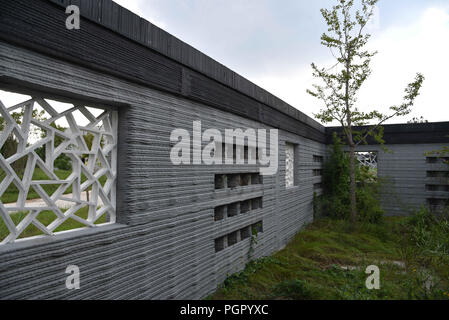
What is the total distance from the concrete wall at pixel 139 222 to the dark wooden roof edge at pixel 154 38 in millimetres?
441

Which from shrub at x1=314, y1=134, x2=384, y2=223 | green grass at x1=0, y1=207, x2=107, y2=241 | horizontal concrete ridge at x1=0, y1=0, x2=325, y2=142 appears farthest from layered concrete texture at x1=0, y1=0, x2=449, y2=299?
shrub at x1=314, y1=134, x2=384, y2=223

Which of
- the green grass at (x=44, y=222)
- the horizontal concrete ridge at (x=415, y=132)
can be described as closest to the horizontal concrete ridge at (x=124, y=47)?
the green grass at (x=44, y=222)

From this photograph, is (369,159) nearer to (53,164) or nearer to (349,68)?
(349,68)

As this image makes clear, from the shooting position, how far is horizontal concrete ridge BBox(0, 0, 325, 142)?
198 cm

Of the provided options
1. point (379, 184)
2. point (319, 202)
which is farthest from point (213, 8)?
point (379, 184)

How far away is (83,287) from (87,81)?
5.35 feet

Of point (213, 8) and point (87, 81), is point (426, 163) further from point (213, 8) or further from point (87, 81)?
point (87, 81)

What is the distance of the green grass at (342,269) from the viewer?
3.75 metres

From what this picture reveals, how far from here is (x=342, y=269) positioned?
476cm

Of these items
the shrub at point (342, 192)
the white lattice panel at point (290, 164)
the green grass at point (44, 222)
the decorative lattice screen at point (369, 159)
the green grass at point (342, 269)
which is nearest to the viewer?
the green grass at point (342, 269)

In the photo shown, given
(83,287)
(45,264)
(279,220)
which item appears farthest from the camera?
(279,220)

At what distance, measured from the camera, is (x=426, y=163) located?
938 centimetres

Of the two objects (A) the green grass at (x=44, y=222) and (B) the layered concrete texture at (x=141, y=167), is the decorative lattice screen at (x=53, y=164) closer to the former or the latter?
(B) the layered concrete texture at (x=141, y=167)

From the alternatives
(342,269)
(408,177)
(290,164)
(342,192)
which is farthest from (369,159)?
(342,269)
